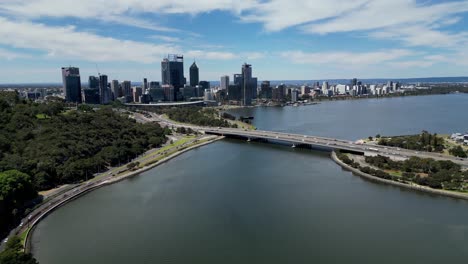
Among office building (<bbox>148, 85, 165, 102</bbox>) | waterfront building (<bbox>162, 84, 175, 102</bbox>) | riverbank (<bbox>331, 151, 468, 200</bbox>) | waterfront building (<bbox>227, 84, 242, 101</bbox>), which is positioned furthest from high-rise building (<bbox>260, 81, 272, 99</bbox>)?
riverbank (<bbox>331, 151, 468, 200</bbox>)

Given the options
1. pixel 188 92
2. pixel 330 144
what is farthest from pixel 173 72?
pixel 330 144

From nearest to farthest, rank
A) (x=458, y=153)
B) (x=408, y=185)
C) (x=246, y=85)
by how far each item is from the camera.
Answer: (x=408, y=185)
(x=458, y=153)
(x=246, y=85)

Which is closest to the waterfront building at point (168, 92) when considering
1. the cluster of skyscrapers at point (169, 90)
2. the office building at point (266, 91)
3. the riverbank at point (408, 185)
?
the cluster of skyscrapers at point (169, 90)

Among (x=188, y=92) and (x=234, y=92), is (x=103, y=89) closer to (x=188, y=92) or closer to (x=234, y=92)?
(x=188, y=92)

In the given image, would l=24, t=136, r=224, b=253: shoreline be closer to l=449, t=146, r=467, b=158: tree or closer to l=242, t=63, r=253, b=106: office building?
l=449, t=146, r=467, b=158: tree

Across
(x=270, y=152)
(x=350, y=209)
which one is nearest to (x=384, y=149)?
(x=270, y=152)

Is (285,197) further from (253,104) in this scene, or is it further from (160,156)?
(253,104)
